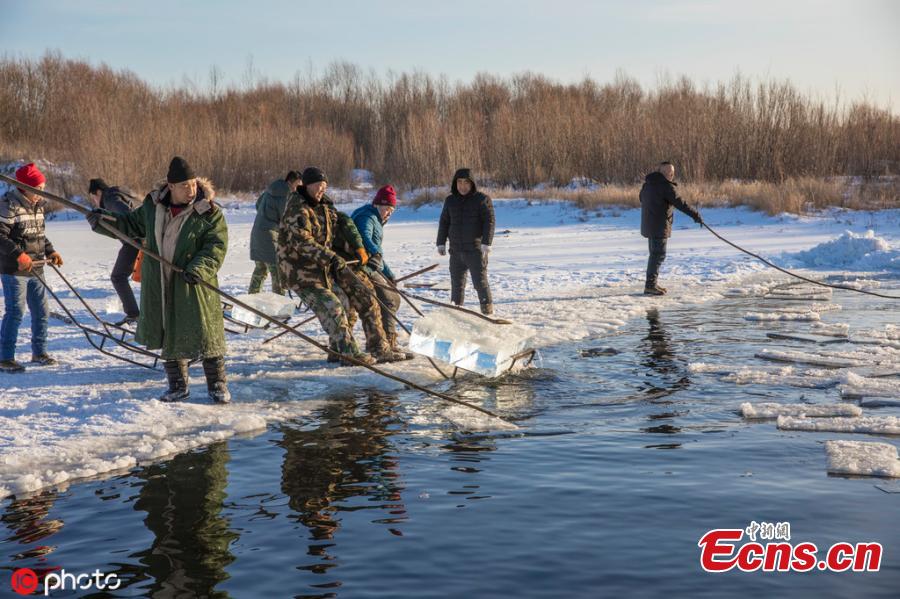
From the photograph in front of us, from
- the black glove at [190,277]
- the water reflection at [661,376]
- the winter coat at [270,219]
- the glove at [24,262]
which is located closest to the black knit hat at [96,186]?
the winter coat at [270,219]

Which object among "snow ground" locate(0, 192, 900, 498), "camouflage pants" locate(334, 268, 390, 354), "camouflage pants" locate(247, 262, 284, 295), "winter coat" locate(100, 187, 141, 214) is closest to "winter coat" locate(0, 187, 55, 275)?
"snow ground" locate(0, 192, 900, 498)

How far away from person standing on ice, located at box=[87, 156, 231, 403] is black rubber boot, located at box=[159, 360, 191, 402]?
0.90 ft

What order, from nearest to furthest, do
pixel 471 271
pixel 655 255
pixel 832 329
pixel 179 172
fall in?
pixel 179 172, pixel 832 329, pixel 471 271, pixel 655 255

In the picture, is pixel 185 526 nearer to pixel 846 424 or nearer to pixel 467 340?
pixel 467 340

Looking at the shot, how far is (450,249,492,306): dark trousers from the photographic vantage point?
35.6 ft

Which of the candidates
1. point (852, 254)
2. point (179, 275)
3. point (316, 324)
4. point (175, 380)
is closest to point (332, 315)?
point (175, 380)

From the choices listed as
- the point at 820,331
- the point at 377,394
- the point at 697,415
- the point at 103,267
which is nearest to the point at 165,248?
the point at 377,394

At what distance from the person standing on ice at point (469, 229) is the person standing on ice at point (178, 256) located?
4411 millimetres

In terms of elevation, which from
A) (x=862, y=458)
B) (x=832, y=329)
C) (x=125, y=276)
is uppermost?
(x=125, y=276)

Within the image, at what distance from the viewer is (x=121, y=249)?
9.83 metres

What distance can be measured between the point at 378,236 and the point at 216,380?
222cm

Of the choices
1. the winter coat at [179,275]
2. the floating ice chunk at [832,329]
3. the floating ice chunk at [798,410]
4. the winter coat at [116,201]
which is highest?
the winter coat at [116,201]

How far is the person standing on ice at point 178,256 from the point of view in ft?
21.1

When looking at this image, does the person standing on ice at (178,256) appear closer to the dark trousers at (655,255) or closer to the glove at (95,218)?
the glove at (95,218)
